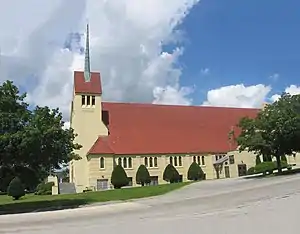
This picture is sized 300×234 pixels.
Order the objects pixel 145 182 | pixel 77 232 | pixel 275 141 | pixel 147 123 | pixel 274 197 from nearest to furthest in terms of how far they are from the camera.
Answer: pixel 77 232
pixel 274 197
pixel 275 141
pixel 145 182
pixel 147 123

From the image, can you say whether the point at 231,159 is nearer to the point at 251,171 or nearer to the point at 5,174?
the point at 251,171

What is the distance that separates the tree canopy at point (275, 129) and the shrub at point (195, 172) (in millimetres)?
22559

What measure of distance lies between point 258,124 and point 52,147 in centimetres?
2225

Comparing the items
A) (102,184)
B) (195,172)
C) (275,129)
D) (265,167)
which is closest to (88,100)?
(102,184)

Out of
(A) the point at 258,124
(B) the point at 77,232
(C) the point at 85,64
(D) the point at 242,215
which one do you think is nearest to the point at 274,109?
(A) the point at 258,124

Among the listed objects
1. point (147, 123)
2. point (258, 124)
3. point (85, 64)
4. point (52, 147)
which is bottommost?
point (52, 147)

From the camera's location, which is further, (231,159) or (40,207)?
(231,159)

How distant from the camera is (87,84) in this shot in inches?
2790

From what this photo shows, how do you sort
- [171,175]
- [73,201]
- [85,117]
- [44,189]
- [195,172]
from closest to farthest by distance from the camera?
[73,201] < [44,189] < [171,175] < [195,172] < [85,117]

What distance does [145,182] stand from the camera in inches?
2464

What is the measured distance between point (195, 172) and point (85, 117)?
19.2m

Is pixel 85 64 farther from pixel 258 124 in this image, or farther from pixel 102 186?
pixel 258 124

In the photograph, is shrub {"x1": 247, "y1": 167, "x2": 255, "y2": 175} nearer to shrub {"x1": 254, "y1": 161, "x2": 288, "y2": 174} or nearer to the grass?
shrub {"x1": 254, "y1": 161, "x2": 288, "y2": 174}

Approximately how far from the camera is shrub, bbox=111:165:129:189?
190 feet
